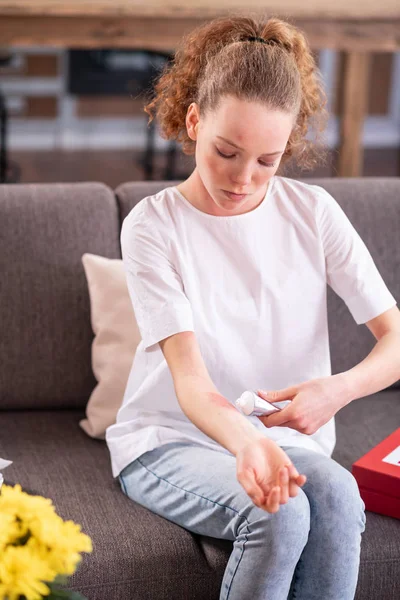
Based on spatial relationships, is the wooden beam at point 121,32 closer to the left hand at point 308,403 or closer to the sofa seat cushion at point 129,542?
the sofa seat cushion at point 129,542

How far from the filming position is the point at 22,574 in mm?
894

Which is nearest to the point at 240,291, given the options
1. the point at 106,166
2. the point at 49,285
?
the point at 49,285

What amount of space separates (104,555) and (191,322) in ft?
1.34

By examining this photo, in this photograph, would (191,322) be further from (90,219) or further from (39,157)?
(39,157)

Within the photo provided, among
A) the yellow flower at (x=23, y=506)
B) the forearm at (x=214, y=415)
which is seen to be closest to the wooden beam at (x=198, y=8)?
the forearm at (x=214, y=415)

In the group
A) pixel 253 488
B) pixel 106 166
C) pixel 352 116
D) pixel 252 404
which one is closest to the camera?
pixel 253 488

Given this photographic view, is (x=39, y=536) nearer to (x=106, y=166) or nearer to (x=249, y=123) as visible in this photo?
(x=249, y=123)

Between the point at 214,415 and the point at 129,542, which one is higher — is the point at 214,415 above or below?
above

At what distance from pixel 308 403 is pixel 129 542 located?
39 centimetres

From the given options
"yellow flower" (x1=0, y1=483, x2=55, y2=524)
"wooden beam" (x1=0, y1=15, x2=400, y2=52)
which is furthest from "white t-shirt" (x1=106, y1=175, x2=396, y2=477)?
"wooden beam" (x1=0, y1=15, x2=400, y2=52)

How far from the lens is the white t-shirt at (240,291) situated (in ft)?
5.26

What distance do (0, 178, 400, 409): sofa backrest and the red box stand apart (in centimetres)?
64

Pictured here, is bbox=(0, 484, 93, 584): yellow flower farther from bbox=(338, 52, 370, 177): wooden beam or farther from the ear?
bbox=(338, 52, 370, 177): wooden beam

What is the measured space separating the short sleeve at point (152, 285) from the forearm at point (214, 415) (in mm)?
108
